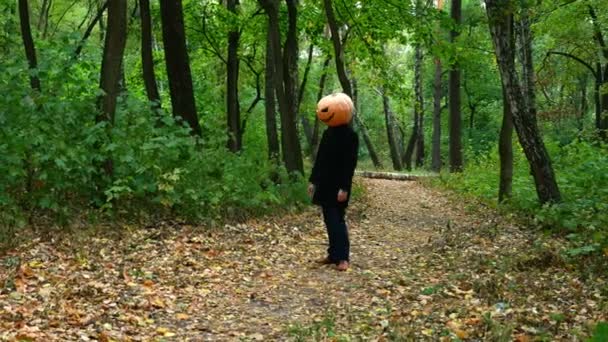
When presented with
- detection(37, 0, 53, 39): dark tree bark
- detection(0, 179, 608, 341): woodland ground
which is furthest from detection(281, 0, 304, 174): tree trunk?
detection(37, 0, 53, 39): dark tree bark

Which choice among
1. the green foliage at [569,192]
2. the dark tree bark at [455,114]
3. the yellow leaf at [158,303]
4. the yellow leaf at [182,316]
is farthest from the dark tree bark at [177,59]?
the dark tree bark at [455,114]

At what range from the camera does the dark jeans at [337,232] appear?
22.7ft

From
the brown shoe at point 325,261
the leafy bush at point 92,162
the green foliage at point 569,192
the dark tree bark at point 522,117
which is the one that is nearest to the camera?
the leafy bush at point 92,162

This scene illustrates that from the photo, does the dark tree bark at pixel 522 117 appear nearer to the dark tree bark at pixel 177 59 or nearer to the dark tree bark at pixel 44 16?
the dark tree bark at pixel 177 59

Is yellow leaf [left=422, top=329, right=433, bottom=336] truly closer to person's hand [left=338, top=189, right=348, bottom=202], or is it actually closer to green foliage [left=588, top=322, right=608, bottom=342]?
green foliage [left=588, top=322, right=608, bottom=342]

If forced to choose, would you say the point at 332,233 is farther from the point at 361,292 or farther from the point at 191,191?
the point at 191,191

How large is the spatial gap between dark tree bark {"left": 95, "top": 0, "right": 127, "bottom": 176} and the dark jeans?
3118 millimetres

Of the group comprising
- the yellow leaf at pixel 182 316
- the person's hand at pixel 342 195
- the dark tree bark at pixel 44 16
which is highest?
the dark tree bark at pixel 44 16

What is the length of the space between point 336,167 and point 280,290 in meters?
1.61

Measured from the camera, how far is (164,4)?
34.9 feet

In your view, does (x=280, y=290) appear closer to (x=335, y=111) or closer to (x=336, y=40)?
(x=335, y=111)

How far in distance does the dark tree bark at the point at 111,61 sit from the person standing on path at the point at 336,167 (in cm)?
297

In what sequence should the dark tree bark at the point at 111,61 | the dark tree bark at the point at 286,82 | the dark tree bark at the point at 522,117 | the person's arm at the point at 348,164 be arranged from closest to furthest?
the person's arm at the point at 348,164, the dark tree bark at the point at 111,61, the dark tree bark at the point at 522,117, the dark tree bark at the point at 286,82

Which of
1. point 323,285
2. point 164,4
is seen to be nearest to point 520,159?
point 164,4
